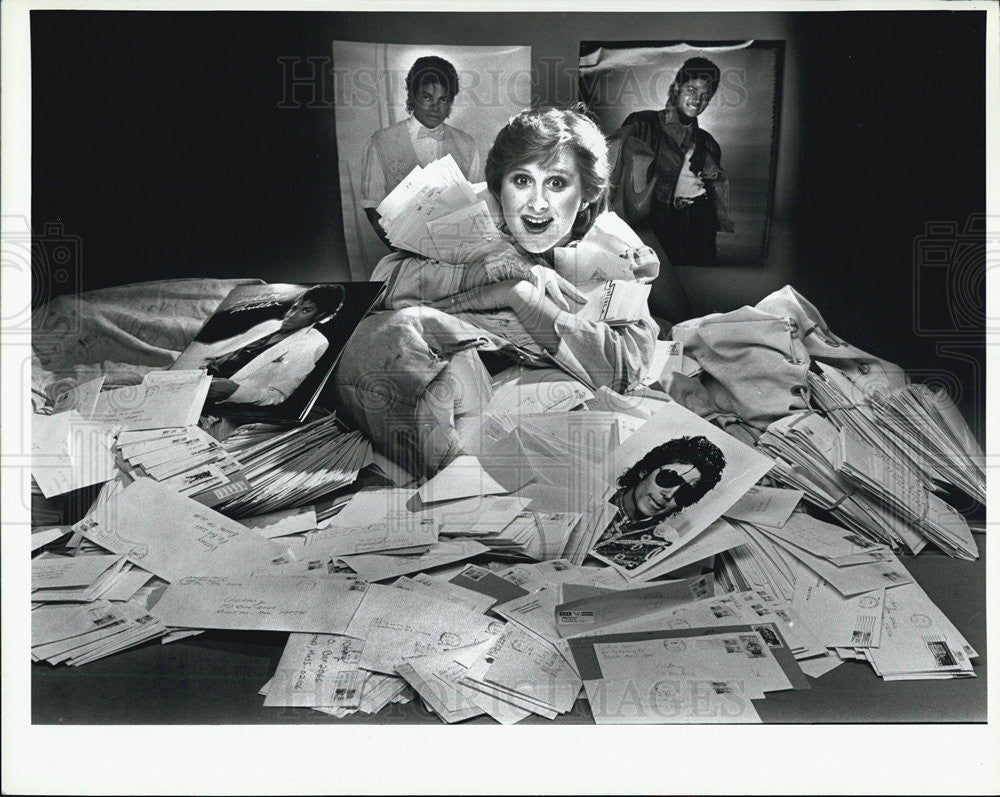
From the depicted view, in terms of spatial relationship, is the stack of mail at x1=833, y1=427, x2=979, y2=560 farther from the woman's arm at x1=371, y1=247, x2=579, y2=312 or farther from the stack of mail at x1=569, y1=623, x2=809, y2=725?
the woman's arm at x1=371, y1=247, x2=579, y2=312

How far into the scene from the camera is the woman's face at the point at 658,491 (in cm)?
298

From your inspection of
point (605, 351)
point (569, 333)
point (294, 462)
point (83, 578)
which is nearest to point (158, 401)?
point (294, 462)

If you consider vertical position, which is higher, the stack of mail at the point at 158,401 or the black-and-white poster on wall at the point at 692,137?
the black-and-white poster on wall at the point at 692,137

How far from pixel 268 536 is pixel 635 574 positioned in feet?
3.95

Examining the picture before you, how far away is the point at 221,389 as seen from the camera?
3.02 m

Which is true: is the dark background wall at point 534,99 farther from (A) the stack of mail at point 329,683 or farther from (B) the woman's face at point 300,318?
(A) the stack of mail at point 329,683

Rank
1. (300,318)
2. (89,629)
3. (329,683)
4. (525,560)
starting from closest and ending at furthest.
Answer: (329,683), (89,629), (525,560), (300,318)

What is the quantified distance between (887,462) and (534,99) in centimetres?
169

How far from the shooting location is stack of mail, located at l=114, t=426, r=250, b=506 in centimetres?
296

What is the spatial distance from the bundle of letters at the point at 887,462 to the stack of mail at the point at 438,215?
1206mm

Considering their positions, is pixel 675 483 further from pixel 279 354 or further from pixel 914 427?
pixel 279 354

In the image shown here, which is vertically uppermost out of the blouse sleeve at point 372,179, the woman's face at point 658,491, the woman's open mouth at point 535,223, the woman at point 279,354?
the blouse sleeve at point 372,179

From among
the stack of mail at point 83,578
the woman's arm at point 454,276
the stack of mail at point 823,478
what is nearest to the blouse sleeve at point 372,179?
the woman's arm at point 454,276

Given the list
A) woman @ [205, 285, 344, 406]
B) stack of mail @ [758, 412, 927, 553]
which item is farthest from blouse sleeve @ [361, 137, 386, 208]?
stack of mail @ [758, 412, 927, 553]
